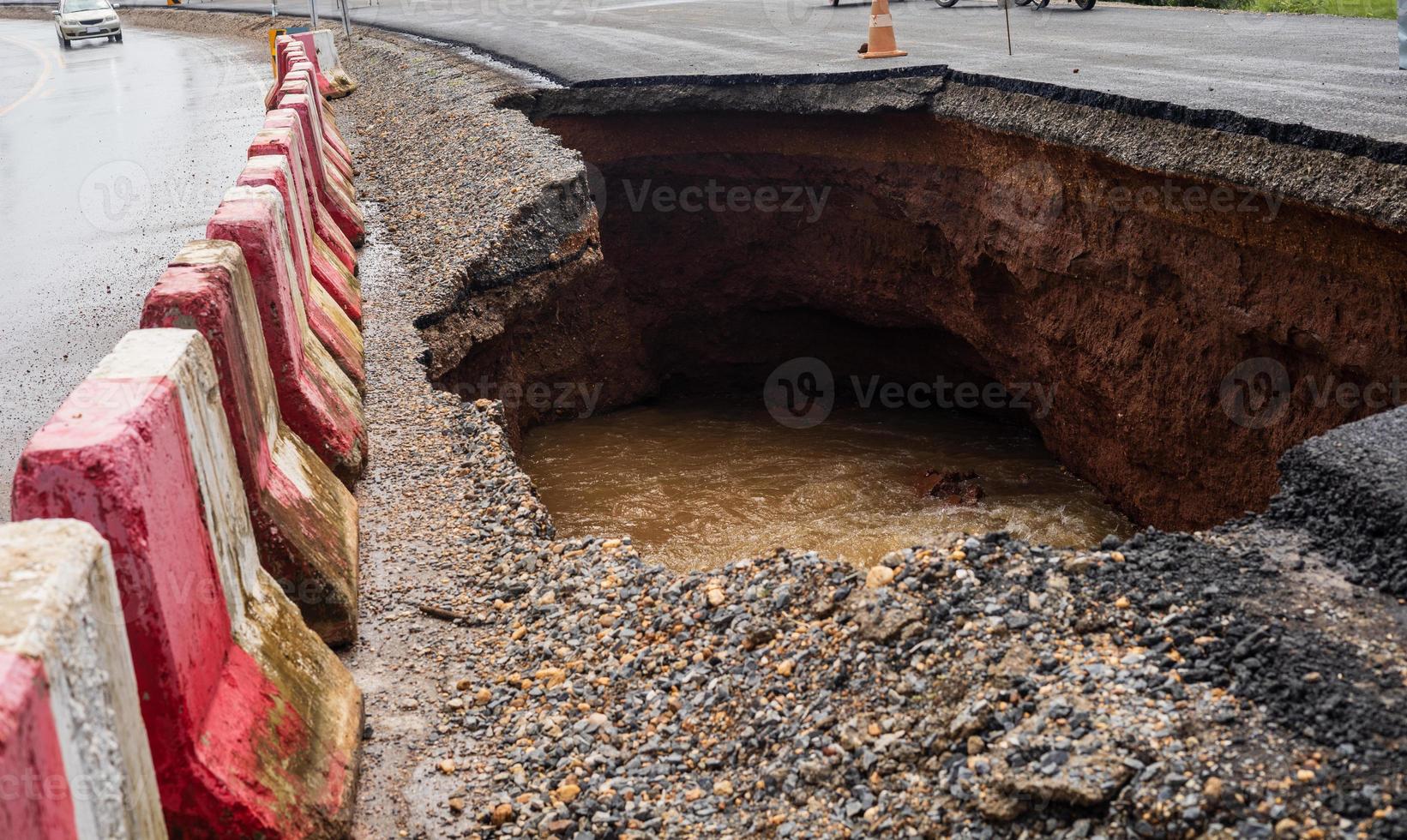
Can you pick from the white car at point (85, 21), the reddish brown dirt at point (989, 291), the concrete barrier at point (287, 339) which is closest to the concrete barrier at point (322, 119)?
the reddish brown dirt at point (989, 291)

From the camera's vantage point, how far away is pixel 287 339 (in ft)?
16.6

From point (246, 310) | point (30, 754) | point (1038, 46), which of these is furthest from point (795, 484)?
point (30, 754)

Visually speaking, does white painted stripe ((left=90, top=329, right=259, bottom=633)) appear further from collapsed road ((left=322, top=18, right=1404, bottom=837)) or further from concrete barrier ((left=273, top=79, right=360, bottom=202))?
concrete barrier ((left=273, top=79, right=360, bottom=202))

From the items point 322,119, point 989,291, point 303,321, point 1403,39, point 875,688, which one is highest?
point 322,119

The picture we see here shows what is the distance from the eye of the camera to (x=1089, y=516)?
29.5ft

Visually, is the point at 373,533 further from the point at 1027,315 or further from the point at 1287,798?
the point at 1027,315

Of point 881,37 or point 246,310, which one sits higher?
point 881,37

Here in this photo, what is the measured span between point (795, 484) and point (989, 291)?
231 cm

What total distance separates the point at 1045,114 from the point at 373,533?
16.9 ft

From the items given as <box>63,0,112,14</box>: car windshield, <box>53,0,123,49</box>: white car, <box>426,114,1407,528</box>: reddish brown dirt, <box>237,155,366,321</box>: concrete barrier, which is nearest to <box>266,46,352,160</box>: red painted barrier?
<box>426,114,1407,528</box>: reddish brown dirt

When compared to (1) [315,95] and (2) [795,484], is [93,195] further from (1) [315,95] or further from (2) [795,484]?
(2) [795,484]

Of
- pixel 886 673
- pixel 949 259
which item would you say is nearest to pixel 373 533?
pixel 886 673

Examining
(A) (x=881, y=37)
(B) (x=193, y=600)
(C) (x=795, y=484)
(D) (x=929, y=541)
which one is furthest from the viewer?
(A) (x=881, y=37)

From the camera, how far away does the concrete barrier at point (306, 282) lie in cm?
607
